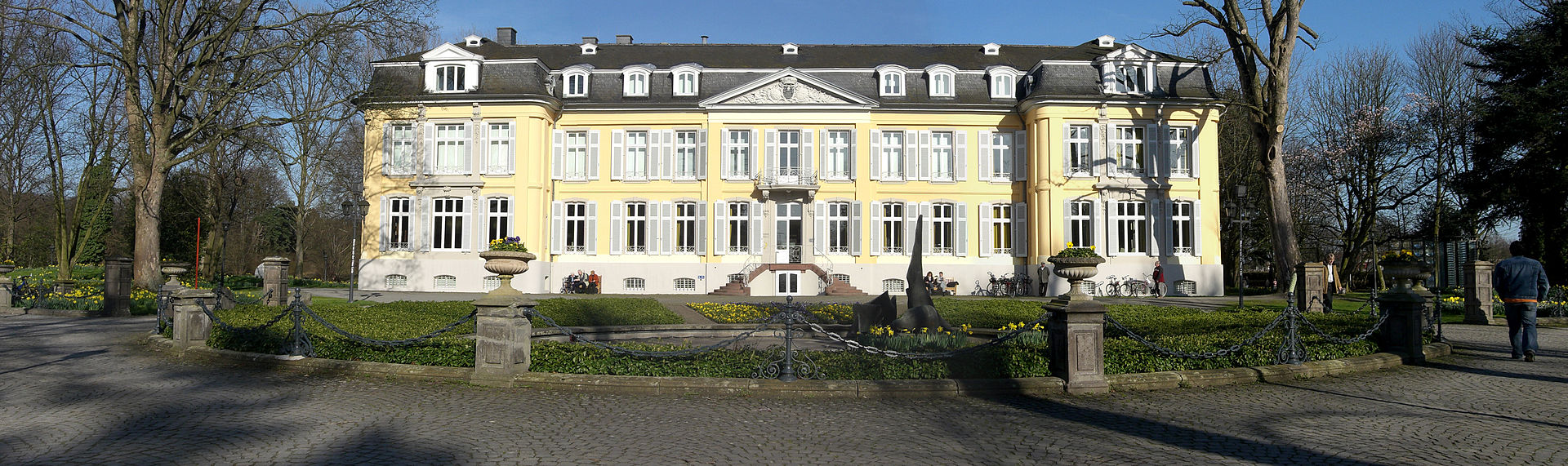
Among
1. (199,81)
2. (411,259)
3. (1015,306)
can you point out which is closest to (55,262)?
(411,259)

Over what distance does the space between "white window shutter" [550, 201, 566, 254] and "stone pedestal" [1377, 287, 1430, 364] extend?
2615 cm

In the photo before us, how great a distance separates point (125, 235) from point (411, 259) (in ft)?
53.7

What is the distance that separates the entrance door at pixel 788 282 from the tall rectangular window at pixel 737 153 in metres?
3.81

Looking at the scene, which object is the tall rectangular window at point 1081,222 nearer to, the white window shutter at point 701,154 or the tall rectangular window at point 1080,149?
the tall rectangular window at point 1080,149

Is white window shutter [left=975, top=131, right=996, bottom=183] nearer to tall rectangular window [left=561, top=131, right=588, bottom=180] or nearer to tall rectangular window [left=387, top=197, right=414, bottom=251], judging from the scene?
tall rectangular window [left=561, top=131, right=588, bottom=180]

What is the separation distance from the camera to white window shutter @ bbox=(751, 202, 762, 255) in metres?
31.6

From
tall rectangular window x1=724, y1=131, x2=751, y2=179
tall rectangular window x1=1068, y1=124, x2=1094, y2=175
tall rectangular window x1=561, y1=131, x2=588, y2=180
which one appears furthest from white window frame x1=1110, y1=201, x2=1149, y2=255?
tall rectangular window x1=561, y1=131, x2=588, y2=180

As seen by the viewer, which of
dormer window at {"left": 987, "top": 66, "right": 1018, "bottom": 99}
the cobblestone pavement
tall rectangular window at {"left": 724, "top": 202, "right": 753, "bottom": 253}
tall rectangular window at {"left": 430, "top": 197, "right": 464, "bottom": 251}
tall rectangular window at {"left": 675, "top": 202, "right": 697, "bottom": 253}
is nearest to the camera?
the cobblestone pavement

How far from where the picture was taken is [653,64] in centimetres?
3262

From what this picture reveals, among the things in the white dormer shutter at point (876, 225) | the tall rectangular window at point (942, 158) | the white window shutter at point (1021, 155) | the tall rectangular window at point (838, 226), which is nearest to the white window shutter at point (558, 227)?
the tall rectangular window at point (838, 226)

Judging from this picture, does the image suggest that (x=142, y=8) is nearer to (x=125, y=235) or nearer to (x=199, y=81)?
(x=199, y=81)

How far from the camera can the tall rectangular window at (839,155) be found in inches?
1258

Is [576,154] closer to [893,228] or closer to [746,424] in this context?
[893,228]

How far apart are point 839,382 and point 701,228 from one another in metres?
24.1
